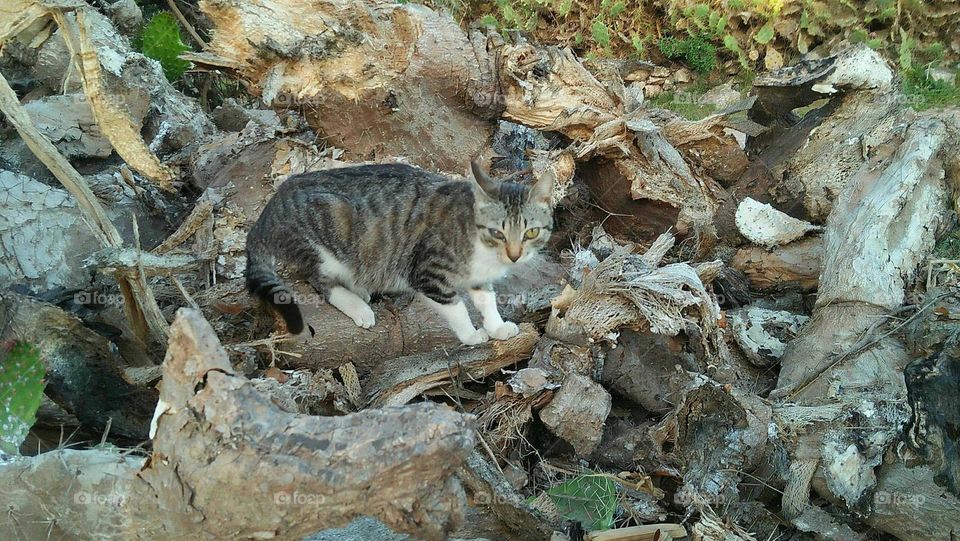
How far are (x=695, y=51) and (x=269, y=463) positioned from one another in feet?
20.2

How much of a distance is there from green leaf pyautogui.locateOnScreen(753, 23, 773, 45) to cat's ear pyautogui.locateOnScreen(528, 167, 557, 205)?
Answer: 160 inches

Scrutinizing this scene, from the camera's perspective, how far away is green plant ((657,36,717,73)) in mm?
6625

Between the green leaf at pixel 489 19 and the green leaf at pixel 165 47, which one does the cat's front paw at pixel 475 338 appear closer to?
the green leaf at pixel 165 47

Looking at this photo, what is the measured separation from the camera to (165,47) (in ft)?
17.7

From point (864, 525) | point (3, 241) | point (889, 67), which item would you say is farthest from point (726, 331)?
point (3, 241)

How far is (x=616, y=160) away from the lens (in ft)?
13.4

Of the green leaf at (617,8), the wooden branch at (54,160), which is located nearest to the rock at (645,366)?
the wooden branch at (54,160)

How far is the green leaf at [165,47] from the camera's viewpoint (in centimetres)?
538

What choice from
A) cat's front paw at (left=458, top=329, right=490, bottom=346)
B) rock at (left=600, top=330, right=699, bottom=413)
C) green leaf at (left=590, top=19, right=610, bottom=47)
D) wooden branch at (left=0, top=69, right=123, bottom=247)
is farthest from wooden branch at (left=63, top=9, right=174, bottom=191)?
green leaf at (left=590, top=19, right=610, bottom=47)

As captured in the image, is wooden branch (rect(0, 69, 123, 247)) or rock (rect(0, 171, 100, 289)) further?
rock (rect(0, 171, 100, 289))

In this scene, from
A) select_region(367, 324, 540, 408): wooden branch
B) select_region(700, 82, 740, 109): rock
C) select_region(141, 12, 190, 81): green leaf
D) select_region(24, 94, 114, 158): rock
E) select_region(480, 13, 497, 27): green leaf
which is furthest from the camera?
select_region(480, 13, 497, 27): green leaf

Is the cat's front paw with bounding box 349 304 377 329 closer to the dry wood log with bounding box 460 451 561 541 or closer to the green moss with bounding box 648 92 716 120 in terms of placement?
the dry wood log with bounding box 460 451 561 541

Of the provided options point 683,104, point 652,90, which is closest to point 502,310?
point 683,104

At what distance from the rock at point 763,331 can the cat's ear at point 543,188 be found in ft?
3.81
